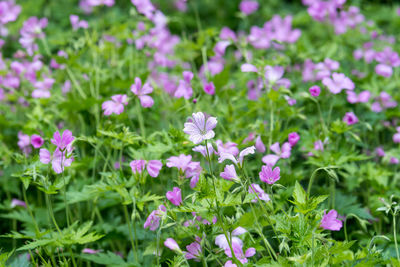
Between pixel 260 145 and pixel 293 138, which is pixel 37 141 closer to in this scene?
pixel 260 145

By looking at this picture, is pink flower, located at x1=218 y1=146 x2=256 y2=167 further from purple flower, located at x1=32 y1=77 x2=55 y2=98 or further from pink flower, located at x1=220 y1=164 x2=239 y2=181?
purple flower, located at x1=32 y1=77 x2=55 y2=98

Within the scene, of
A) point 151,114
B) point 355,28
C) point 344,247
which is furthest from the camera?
point 355,28

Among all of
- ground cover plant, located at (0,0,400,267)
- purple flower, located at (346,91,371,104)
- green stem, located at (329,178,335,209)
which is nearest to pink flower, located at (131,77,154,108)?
ground cover plant, located at (0,0,400,267)

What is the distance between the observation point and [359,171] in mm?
2488

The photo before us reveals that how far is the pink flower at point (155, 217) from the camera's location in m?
1.76

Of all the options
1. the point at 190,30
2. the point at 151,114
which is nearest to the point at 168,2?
the point at 190,30

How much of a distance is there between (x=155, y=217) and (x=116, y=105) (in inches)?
26.4

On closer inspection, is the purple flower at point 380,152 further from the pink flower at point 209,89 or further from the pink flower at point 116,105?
the pink flower at point 116,105

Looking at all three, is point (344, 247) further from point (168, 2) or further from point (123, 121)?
point (168, 2)

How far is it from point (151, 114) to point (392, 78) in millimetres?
1728

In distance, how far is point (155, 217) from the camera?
189cm

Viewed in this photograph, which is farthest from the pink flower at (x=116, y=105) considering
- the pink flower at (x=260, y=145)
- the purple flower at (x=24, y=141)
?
the pink flower at (x=260, y=145)

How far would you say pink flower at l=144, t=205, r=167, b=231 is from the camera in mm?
1760

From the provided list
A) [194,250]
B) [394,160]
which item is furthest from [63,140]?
[394,160]
